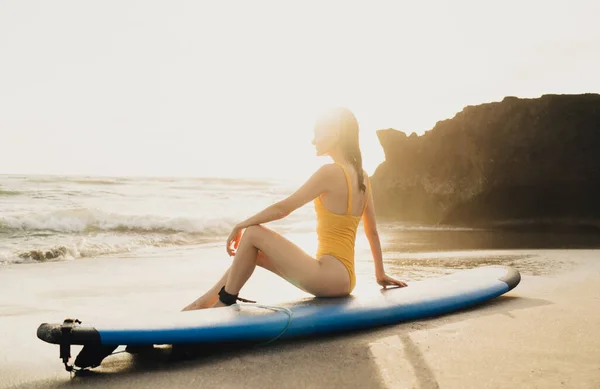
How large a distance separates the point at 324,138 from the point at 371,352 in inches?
54.6

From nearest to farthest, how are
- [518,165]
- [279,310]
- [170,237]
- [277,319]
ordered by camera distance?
[277,319], [279,310], [170,237], [518,165]

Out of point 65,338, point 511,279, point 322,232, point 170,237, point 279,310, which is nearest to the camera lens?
point 65,338

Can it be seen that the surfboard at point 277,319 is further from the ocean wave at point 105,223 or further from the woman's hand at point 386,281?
the ocean wave at point 105,223

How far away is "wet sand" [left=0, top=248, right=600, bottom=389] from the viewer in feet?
8.45

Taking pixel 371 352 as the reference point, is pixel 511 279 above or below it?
above

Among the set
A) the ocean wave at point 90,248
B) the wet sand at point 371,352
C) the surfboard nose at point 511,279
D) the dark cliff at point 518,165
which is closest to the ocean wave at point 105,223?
the ocean wave at point 90,248

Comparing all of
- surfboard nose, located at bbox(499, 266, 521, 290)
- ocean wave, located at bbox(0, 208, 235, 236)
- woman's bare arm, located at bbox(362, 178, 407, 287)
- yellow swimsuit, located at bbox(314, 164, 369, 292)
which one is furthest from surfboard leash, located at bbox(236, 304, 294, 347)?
ocean wave, located at bbox(0, 208, 235, 236)

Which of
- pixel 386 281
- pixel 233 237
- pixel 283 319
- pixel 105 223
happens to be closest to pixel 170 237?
pixel 105 223

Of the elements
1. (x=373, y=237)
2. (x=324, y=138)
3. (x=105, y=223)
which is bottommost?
(x=105, y=223)

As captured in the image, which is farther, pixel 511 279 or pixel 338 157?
pixel 511 279

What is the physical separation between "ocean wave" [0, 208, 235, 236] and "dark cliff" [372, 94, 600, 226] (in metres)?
6.10

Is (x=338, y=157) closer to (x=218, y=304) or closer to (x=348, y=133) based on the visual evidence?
(x=348, y=133)

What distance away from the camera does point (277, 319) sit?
10.5ft

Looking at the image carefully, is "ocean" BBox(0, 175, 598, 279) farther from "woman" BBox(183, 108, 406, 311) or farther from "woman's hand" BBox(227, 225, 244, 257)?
"woman's hand" BBox(227, 225, 244, 257)
